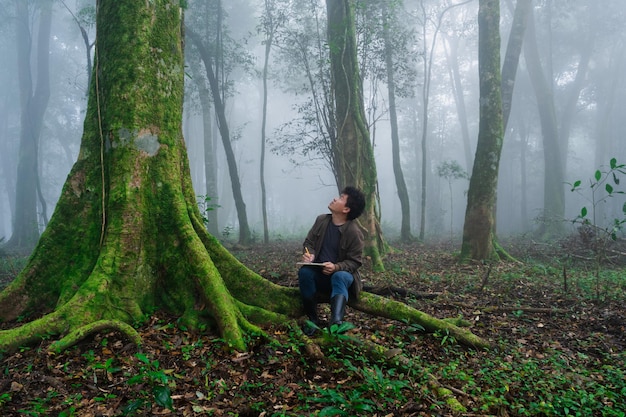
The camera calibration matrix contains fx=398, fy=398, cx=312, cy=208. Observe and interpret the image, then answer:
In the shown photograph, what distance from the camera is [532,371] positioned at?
3869 millimetres

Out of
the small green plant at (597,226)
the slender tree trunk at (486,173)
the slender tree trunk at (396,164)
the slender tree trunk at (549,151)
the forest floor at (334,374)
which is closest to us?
the forest floor at (334,374)

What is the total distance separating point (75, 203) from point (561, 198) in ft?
74.6

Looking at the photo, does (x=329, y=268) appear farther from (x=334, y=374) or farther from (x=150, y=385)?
(x=150, y=385)

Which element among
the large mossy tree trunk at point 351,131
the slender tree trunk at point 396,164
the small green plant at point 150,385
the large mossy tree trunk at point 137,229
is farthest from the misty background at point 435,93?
the small green plant at point 150,385

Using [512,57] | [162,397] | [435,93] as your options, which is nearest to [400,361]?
[162,397]

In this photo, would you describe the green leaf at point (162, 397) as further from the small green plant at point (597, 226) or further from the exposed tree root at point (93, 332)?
the small green plant at point (597, 226)

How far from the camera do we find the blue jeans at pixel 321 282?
436 centimetres

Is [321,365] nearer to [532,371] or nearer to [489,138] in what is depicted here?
[532,371]

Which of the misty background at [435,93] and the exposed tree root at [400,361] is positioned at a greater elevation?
the misty background at [435,93]

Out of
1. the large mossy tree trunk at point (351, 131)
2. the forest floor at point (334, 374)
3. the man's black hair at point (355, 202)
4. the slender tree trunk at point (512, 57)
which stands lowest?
the forest floor at point (334, 374)

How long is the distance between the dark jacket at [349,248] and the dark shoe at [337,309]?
33 cm

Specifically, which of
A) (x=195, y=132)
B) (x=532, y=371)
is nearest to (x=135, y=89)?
(x=532, y=371)

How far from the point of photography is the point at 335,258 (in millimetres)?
4711

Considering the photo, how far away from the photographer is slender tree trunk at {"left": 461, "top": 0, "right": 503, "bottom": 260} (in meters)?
10.1
